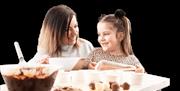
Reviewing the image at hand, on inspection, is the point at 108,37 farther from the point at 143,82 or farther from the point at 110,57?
the point at 143,82

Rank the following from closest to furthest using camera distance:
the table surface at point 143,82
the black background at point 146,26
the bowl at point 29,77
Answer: the bowl at point 29,77 → the table surface at point 143,82 → the black background at point 146,26

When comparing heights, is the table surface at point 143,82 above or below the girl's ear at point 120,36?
below

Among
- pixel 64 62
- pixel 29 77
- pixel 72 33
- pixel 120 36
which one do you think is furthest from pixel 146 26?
pixel 29 77

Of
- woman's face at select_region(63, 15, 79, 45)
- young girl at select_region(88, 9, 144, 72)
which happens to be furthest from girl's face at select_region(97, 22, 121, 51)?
woman's face at select_region(63, 15, 79, 45)

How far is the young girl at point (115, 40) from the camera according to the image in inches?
83.0

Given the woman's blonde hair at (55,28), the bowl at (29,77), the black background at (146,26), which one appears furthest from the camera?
the black background at (146,26)

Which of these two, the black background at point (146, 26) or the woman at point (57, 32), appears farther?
the black background at point (146, 26)

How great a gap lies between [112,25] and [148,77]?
63cm

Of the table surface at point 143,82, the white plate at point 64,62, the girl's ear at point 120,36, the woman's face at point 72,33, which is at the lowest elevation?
the table surface at point 143,82

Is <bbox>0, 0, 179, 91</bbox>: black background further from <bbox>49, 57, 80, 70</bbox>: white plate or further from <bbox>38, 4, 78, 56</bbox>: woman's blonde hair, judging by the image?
<bbox>49, 57, 80, 70</bbox>: white plate

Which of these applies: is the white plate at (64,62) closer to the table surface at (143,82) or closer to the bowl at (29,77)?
the table surface at (143,82)

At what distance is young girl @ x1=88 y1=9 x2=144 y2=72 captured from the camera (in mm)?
2107

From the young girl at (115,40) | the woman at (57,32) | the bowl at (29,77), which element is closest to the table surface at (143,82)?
the bowl at (29,77)

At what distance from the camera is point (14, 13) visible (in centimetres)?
230
